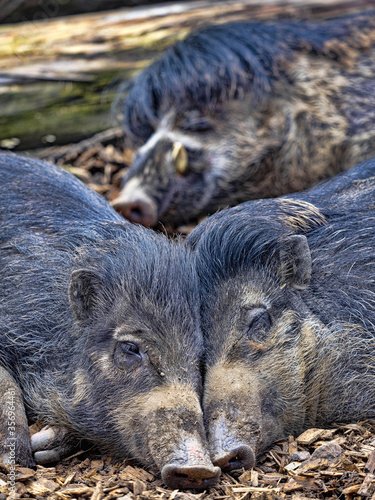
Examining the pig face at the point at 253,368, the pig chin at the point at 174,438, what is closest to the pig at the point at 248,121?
the pig face at the point at 253,368

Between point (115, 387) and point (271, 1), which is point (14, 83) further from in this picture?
point (115, 387)

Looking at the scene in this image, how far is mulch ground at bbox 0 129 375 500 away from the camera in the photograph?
310 cm

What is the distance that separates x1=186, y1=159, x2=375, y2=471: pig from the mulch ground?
0.27ft

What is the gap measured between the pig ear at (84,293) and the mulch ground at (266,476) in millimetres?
633

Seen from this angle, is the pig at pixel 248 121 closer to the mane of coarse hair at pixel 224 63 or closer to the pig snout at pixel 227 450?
the mane of coarse hair at pixel 224 63

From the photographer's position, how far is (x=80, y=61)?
22.4 feet

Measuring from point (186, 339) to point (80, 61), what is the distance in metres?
4.11

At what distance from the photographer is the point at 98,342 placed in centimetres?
350

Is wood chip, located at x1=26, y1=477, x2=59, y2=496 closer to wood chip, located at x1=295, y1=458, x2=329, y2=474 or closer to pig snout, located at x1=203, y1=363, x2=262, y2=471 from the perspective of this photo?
pig snout, located at x1=203, y1=363, x2=262, y2=471

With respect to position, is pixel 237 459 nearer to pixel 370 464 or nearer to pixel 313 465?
pixel 313 465

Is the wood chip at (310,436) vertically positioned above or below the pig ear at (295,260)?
below

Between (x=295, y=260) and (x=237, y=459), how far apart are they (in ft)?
3.24

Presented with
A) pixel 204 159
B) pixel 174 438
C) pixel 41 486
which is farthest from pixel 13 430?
pixel 204 159

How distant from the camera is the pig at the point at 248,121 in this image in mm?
5910
